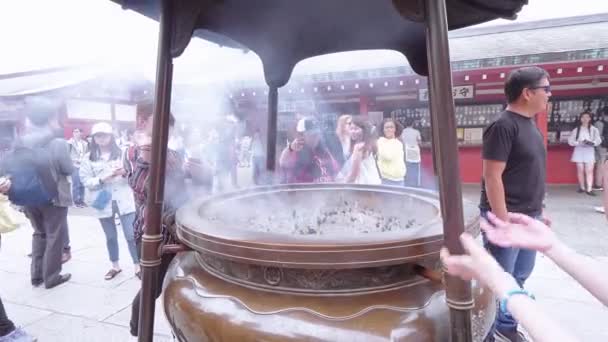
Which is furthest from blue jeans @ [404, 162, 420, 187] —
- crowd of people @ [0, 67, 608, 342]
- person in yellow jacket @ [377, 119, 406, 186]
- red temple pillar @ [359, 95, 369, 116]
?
red temple pillar @ [359, 95, 369, 116]

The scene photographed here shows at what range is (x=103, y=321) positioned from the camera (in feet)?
10.2

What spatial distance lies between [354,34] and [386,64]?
6.70m

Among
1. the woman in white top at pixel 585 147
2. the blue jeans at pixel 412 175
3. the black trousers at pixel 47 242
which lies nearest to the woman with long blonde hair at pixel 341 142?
the blue jeans at pixel 412 175

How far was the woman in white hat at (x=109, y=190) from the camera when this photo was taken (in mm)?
3881

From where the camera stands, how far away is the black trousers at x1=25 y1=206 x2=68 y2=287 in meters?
3.77

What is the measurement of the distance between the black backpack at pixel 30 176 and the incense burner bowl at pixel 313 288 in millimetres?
2854

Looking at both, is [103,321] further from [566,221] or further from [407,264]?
[566,221]

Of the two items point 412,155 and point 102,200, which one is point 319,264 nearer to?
point 102,200

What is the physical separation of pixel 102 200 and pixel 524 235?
3962 mm

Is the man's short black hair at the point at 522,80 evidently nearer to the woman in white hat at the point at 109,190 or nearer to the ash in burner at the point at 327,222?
the ash in burner at the point at 327,222

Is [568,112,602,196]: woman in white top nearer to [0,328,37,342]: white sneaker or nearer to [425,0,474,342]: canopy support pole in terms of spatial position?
[425,0,474,342]: canopy support pole

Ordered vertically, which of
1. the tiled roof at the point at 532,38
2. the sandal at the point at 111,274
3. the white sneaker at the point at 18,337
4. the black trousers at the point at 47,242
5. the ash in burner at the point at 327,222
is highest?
the tiled roof at the point at 532,38

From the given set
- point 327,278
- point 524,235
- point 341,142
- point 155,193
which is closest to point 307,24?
point 155,193

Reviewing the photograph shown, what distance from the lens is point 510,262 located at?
98.9 inches
